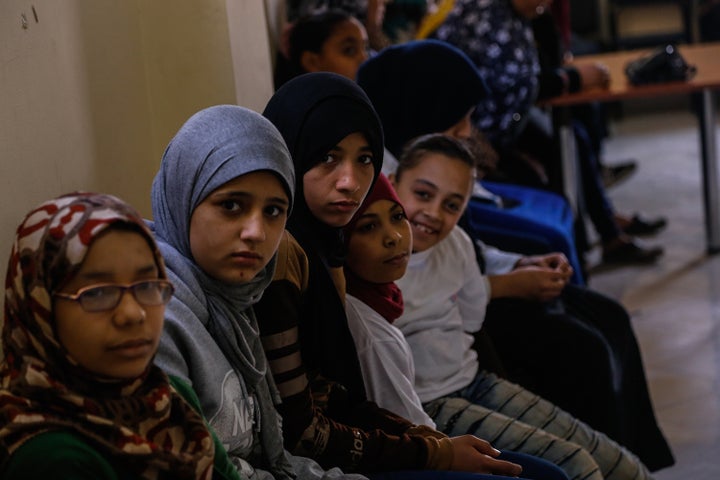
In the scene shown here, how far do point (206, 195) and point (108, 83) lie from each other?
0.72 metres

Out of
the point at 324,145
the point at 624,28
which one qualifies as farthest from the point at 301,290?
the point at 624,28

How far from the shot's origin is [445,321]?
2.63m

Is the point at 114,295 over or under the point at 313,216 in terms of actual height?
over

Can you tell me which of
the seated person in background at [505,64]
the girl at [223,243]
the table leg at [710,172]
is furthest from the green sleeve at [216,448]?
the table leg at [710,172]

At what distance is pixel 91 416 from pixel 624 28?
827 cm

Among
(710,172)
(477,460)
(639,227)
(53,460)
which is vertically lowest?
(639,227)

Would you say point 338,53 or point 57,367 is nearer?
point 57,367

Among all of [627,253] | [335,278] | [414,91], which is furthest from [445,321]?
[627,253]

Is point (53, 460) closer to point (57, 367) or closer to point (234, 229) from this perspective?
point (57, 367)

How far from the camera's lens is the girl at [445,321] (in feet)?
8.43

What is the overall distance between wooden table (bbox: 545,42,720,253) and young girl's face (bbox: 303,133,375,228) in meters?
2.96

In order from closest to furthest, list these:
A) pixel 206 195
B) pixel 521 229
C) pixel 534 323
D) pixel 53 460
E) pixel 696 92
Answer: pixel 53 460 → pixel 206 195 → pixel 534 323 → pixel 521 229 → pixel 696 92

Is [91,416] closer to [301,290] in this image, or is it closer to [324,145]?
[301,290]

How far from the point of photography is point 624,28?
905 centimetres
